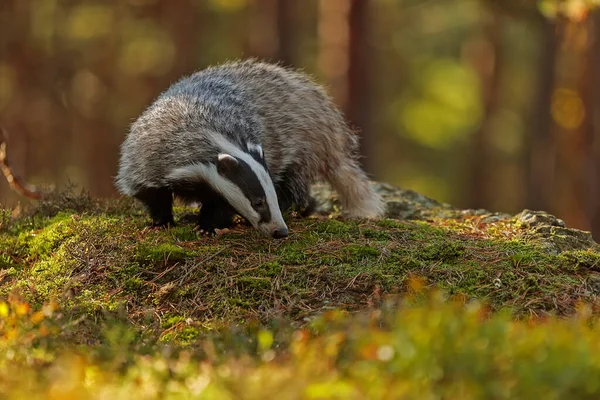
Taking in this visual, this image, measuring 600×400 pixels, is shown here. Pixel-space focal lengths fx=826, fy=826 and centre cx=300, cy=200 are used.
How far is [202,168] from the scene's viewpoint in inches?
283

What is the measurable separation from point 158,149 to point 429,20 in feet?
88.7

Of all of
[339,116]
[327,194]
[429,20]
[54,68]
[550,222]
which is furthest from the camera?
[429,20]

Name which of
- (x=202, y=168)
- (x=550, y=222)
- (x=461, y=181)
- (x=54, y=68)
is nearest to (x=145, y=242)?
(x=202, y=168)

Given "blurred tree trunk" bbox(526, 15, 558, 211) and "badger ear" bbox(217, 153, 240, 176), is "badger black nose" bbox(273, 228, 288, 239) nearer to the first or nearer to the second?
"badger ear" bbox(217, 153, 240, 176)

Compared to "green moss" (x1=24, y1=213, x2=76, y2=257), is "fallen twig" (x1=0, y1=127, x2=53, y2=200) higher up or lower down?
lower down

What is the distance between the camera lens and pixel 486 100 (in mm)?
27656

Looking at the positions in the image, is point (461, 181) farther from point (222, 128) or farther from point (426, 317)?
point (426, 317)

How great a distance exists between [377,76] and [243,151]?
22.0 m

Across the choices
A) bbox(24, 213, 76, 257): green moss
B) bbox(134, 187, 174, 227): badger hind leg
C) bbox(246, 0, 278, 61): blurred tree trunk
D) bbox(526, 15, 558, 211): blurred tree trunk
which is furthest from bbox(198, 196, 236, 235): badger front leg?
bbox(526, 15, 558, 211): blurred tree trunk

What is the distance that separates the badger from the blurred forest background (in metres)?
4.43

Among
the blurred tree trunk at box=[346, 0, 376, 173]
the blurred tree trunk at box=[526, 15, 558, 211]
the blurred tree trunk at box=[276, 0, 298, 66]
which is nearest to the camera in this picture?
the blurred tree trunk at box=[346, 0, 376, 173]

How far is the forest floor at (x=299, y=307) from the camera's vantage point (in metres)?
3.57

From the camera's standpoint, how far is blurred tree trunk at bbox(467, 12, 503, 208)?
27547 millimetres

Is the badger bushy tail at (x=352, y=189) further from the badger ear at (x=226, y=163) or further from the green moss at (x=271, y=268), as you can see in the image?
the green moss at (x=271, y=268)
